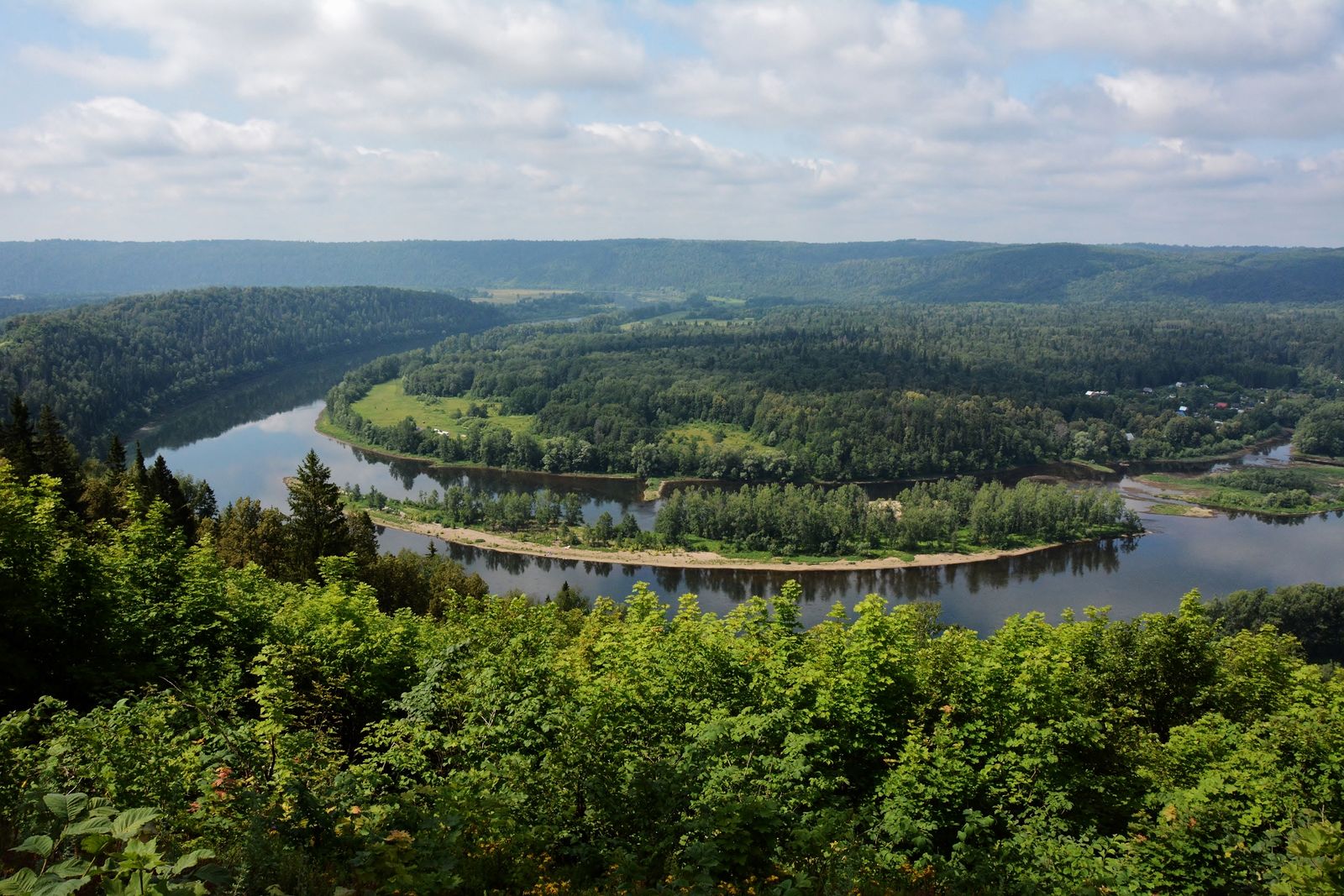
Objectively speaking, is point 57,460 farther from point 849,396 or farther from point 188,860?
point 849,396

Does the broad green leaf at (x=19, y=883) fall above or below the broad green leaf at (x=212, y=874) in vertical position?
above

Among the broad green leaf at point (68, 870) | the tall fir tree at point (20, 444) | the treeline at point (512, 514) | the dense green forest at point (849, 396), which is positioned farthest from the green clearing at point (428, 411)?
the broad green leaf at point (68, 870)

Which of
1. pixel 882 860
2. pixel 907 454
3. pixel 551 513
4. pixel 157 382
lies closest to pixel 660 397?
pixel 907 454

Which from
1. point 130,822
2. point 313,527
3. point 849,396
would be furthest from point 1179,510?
point 130,822

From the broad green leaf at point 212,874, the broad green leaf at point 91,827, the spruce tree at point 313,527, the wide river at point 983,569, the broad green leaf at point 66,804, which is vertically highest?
the broad green leaf at point 91,827

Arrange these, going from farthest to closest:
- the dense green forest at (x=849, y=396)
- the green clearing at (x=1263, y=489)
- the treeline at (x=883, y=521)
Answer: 1. the dense green forest at (x=849, y=396)
2. the green clearing at (x=1263, y=489)
3. the treeline at (x=883, y=521)

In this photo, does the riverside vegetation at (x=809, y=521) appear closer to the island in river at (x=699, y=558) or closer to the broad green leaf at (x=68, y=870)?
the island in river at (x=699, y=558)

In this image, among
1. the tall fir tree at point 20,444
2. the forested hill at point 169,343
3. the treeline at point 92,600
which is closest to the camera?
the treeline at point 92,600

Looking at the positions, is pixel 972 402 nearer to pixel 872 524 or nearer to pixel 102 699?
pixel 872 524
